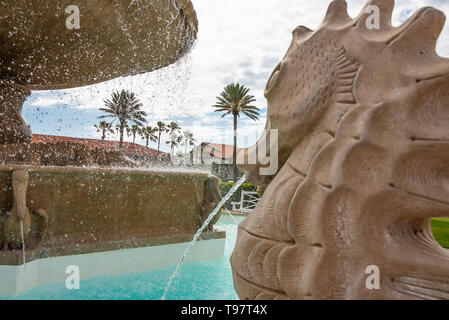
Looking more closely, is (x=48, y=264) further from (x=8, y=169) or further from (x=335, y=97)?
(x=335, y=97)

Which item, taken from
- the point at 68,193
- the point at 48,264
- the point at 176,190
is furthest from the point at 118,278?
the point at 176,190

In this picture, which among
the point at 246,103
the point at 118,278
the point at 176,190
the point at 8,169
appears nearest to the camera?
the point at 8,169

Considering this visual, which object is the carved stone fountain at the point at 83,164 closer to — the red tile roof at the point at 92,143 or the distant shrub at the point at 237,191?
the red tile roof at the point at 92,143

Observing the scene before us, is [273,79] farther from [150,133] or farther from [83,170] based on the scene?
[150,133]

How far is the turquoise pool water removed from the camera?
325 centimetres

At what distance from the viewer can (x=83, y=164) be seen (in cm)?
455

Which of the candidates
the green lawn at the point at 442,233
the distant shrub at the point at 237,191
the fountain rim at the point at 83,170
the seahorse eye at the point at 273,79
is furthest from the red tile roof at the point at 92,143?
the green lawn at the point at 442,233

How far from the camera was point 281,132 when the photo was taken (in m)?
1.68

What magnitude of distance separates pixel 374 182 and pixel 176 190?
13.3ft

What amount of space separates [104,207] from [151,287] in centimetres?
131

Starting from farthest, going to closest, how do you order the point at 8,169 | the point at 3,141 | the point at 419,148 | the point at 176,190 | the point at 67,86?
the point at 67,86, the point at 176,190, the point at 3,141, the point at 8,169, the point at 419,148

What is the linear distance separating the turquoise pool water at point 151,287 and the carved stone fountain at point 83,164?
445 mm

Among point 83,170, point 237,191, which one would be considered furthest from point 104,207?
point 237,191

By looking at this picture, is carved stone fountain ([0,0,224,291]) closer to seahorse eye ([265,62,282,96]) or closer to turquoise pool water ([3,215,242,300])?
turquoise pool water ([3,215,242,300])
